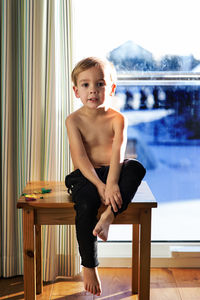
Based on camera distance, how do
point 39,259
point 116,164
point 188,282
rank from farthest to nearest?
point 188,282 < point 39,259 < point 116,164

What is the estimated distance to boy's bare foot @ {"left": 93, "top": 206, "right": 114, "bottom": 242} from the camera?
1403 millimetres

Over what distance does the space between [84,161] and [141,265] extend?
424 mm

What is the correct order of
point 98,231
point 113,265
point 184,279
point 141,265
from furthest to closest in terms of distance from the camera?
point 113,265
point 184,279
point 141,265
point 98,231

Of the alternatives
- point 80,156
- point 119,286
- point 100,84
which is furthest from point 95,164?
point 119,286

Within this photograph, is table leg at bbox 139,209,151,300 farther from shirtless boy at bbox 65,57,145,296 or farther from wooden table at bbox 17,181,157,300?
shirtless boy at bbox 65,57,145,296

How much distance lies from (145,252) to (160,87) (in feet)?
2.90

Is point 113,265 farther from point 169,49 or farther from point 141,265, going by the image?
point 169,49

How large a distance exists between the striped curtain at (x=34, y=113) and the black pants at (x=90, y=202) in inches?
16.8

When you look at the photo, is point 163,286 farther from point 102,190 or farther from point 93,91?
point 93,91

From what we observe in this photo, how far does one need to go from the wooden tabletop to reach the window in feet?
1.51

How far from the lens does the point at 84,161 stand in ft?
5.11

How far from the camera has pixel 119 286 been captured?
1.92m

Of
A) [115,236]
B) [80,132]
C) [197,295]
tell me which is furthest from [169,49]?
[197,295]

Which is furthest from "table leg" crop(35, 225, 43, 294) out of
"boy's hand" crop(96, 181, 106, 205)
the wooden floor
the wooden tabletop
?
"boy's hand" crop(96, 181, 106, 205)
